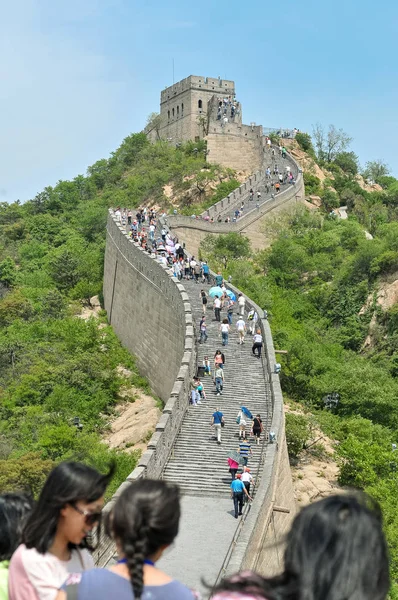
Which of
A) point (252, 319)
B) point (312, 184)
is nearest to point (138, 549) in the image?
point (252, 319)

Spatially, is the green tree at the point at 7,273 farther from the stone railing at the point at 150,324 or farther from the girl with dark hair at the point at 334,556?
the girl with dark hair at the point at 334,556

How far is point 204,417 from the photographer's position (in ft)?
51.2

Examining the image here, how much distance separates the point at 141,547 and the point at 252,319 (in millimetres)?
18230

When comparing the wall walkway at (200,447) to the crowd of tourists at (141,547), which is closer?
the crowd of tourists at (141,547)

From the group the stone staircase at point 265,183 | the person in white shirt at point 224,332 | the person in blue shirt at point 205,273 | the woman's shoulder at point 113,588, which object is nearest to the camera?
the woman's shoulder at point 113,588

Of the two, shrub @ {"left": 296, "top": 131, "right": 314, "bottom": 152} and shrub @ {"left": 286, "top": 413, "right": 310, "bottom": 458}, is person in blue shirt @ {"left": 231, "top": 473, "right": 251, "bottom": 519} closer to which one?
shrub @ {"left": 286, "top": 413, "right": 310, "bottom": 458}

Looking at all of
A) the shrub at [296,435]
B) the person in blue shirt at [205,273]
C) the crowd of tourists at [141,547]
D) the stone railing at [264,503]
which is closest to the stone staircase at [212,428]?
the stone railing at [264,503]

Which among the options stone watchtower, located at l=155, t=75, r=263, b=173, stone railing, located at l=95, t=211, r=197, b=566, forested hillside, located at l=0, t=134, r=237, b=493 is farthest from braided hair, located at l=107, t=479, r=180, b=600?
stone watchtower, located at l=155, t=75, r=263, b=173

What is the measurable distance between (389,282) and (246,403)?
46.7ft

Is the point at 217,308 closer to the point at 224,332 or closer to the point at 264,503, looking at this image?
the point at 224,332

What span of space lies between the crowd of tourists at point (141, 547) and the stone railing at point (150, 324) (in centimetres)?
650

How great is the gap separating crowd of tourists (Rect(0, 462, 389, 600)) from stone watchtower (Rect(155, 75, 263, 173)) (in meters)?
44.1

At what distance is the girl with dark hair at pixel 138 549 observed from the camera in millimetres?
2863

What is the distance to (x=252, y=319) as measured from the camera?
829 inches
